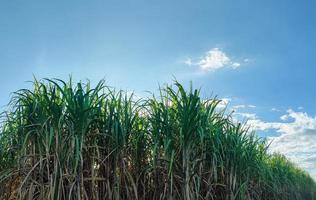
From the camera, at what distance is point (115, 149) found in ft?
13.6

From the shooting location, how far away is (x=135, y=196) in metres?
4.24

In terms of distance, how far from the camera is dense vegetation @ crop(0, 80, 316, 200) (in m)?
3.81

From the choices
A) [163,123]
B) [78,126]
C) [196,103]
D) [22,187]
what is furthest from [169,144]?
[22,187]

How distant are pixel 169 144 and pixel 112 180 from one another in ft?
2.54

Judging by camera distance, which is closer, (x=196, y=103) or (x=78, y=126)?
(x=78, y=126)

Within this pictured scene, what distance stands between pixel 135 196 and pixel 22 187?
3.82ft

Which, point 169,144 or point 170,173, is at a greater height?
point 169,144

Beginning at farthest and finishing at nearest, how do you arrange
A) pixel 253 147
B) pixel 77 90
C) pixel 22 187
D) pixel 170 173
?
pixel 253 147
pixel 170 173
pixel 77 90
pixel 22 187

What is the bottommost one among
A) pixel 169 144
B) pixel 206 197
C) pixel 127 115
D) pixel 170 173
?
pixel 206 197

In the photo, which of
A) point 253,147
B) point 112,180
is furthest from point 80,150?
point 253,147

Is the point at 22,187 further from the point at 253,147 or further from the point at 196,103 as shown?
the point at 253,147

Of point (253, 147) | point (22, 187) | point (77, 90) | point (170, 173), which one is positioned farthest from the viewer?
point (253, 147)

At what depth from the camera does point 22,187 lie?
378 centimetres

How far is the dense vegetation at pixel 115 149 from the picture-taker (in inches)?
150
